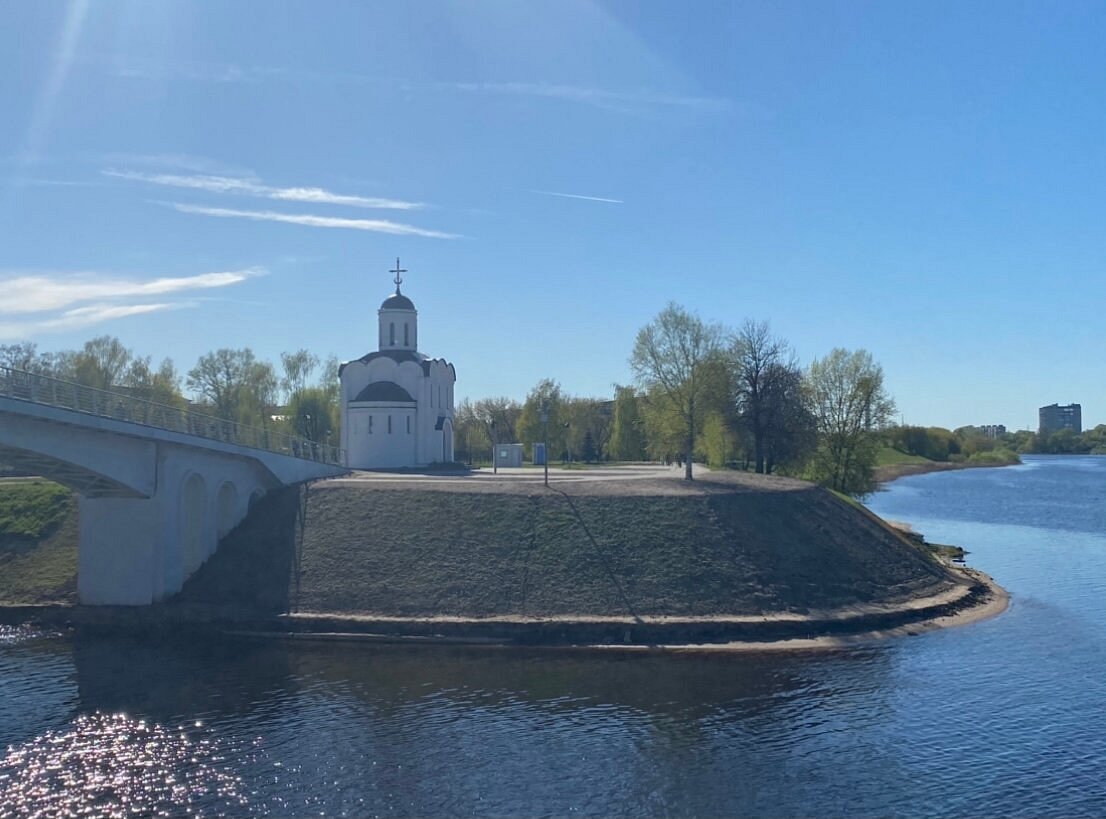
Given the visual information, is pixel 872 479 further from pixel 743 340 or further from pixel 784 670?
pixel 784 670

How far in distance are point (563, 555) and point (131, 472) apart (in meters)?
15.4

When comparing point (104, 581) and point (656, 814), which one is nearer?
point (656, 814)

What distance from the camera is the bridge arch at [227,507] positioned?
3788 cm

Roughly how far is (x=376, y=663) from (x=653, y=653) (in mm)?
8424

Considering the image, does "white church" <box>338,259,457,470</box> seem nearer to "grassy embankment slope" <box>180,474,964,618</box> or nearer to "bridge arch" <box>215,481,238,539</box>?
"grassy embankment slope" <box>180,474,964,618</box>

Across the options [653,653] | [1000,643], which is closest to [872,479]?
[1000,643]

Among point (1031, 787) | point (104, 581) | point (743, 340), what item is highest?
point (743, 340)

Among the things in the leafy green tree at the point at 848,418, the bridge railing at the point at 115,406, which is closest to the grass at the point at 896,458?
the leafy green tree at the point at 848,418

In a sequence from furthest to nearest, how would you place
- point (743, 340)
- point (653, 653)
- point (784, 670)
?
point (743, 340) < point (653, 653) < point (784, 670)

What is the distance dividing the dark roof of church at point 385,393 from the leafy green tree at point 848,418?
26.7 metres

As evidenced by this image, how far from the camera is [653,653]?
95.0ft

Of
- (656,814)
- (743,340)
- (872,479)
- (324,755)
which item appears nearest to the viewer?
(656,814)

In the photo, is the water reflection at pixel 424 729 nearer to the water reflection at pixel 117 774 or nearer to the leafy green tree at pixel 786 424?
the water reflection at pixel 117 774

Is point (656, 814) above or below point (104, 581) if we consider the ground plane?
below
